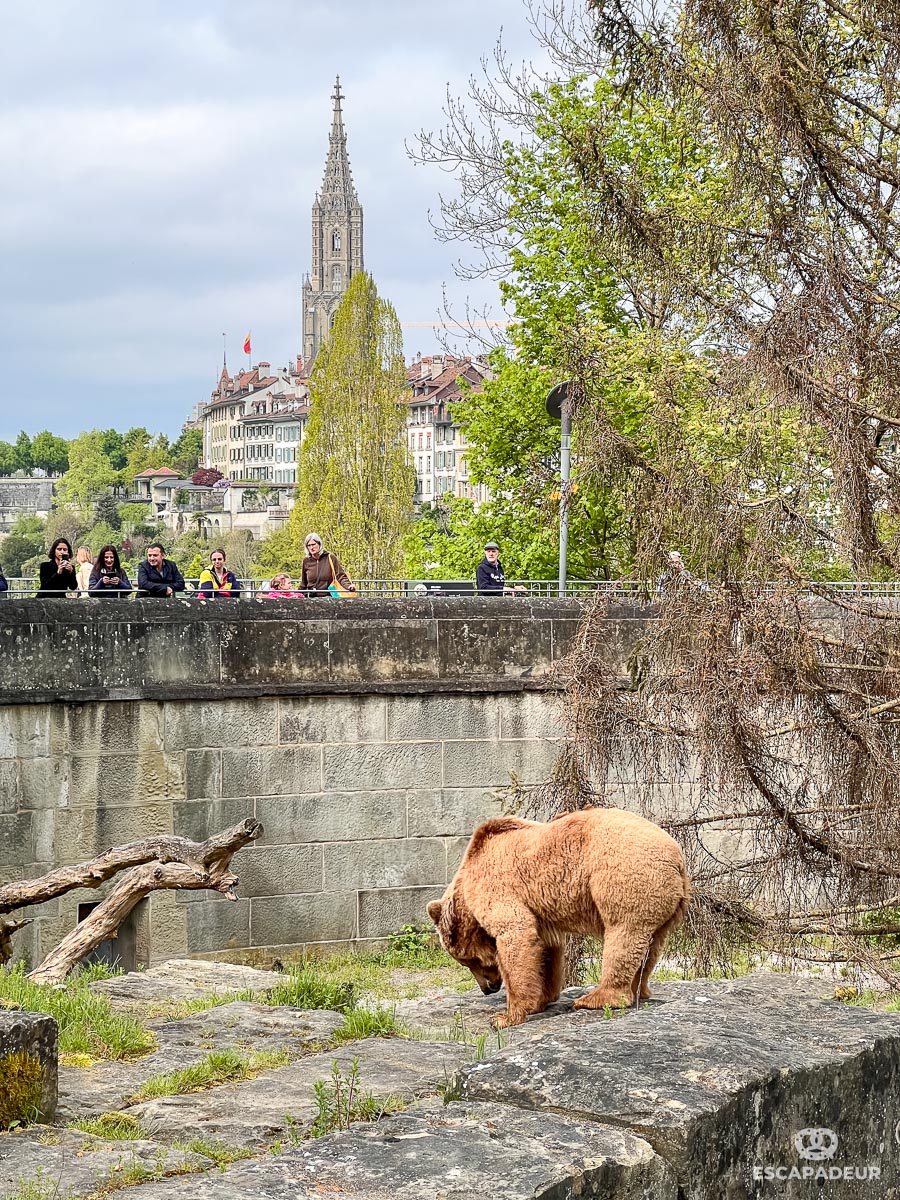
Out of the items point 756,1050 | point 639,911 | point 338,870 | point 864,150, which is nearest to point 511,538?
point 338,870

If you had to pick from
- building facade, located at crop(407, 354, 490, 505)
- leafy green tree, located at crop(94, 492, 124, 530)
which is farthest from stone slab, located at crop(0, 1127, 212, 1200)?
leafy green tree, located at crop(94, 492, 124, 530)

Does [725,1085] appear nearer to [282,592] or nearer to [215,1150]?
[215,1150]

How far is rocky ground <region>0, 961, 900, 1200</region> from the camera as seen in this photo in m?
2.66

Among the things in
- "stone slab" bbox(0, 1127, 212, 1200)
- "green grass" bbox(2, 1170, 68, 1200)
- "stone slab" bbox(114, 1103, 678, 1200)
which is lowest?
"stone slab" bbox(0, 1127, 212, 1200)

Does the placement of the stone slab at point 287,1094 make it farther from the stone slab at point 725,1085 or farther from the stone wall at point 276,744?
the stone wall at point 276,744

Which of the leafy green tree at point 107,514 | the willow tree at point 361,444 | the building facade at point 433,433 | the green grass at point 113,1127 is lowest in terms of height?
the green grass at point 113,1127

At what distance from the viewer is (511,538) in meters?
31.0

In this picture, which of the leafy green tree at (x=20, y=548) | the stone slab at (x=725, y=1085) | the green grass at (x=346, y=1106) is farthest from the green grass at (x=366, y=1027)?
the leafy green tree at (x=20, y=548)

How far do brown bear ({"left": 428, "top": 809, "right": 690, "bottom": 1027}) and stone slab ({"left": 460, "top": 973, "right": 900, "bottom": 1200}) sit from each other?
7.83 feet

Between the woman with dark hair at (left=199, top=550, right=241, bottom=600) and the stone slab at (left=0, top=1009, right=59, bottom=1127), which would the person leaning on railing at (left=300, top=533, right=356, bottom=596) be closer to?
the woman with dark hair at (left=199, top=550, right=241, bottom=600)

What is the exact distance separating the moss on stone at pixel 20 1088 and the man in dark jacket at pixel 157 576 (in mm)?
8922

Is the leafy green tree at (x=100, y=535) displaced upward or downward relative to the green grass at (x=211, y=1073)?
upward

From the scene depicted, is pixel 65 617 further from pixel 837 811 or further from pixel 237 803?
pixel 837 811

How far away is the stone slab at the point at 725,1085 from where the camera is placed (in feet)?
9.59
